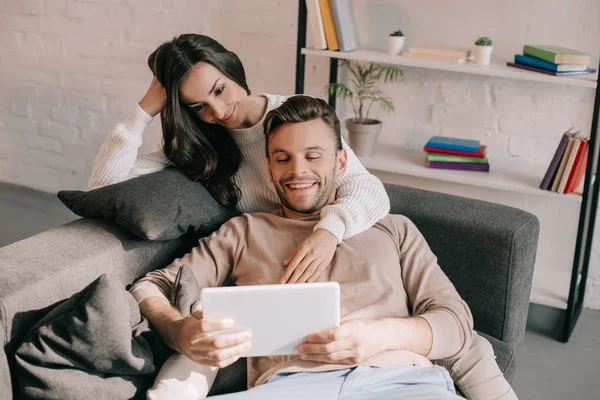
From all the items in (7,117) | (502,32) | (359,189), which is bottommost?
(7,117)

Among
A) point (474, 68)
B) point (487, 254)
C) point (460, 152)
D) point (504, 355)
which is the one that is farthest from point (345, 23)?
point (504, 355)

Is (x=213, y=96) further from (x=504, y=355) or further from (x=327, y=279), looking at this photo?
(x=504, y=355)

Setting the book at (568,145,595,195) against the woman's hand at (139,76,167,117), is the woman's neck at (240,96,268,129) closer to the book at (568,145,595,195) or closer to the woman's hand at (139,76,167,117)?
the woman's hand at (139,76,167,117)

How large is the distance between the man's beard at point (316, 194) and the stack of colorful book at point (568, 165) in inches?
41.5

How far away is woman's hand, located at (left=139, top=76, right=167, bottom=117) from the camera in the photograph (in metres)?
2.10

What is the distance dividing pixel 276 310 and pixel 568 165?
155 cm

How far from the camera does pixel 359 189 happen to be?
192 cm

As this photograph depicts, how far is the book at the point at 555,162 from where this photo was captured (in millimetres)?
2537

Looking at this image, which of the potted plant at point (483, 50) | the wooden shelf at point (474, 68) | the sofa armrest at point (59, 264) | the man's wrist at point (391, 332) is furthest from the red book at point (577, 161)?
the sofa armrest at point (59, 264)

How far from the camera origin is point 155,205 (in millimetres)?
1793

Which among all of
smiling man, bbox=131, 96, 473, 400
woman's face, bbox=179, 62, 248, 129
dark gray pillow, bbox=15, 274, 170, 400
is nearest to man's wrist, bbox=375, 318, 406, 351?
smiling man, bbox=131, 96, 473, 400

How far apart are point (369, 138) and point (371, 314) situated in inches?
51.3

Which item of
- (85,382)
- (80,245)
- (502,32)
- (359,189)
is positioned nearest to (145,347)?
(85,382)

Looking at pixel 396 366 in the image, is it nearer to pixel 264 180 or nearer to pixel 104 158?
pixel 264 180
